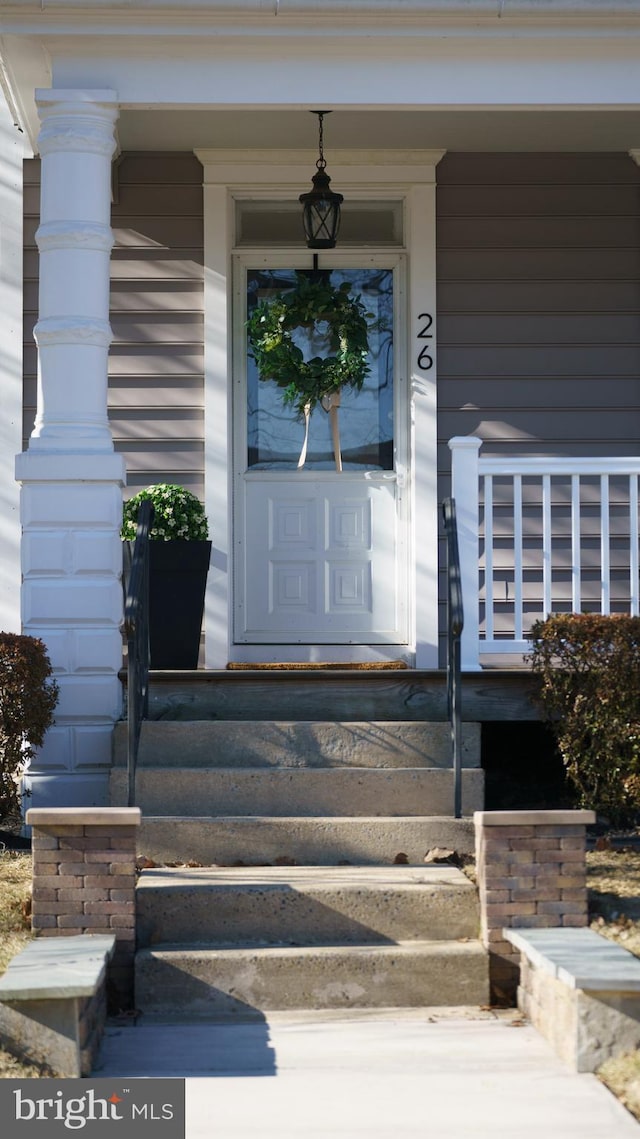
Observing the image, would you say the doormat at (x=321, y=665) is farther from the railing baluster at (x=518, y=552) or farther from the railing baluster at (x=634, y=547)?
the railing baluster at (x=634, y=547)

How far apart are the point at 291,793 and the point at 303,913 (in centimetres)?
72

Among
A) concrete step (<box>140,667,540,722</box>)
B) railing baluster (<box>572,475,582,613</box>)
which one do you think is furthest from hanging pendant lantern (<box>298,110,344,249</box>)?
concrete step (<box>140,667,540,722</box>)

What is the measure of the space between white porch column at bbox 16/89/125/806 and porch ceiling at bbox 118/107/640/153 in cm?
83

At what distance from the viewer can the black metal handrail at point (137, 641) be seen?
15.0 ft

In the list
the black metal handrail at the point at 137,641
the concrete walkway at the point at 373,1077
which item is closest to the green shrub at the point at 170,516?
the black metal handrail at the point at 137,641

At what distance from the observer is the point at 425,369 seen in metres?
6.62

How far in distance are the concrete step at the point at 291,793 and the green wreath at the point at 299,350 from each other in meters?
2.55

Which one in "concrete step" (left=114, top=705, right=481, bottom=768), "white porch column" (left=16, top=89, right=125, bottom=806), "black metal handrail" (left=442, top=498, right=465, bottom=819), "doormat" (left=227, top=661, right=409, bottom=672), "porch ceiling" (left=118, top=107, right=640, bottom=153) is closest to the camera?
"black metal handrail" (left=442, top=498, right=465, bottom=819)

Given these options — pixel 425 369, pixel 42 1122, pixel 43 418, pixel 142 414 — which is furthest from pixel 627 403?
pixel 42 1122

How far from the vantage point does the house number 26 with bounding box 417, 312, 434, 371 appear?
6629mm

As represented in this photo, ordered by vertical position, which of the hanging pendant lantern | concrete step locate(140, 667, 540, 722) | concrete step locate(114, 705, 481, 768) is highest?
the hanging pendant lantern

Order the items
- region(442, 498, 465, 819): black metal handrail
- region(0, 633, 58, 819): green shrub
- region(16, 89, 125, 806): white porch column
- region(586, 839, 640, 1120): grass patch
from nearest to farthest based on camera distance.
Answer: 1. region(586, 839, 640, 1120): grass patch
2. region(442, 498, 465, 819): black metal handrail
3. region(0, 633, 58, 819): green shrub
4. region(16, 89, 125, 806): white porch column

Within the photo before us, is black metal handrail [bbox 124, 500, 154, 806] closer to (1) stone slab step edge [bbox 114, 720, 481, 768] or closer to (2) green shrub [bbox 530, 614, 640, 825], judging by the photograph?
(1) stone slab step edge [bbox 114, 720, 481, 768]

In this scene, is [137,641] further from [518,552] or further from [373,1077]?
[373,1077]
